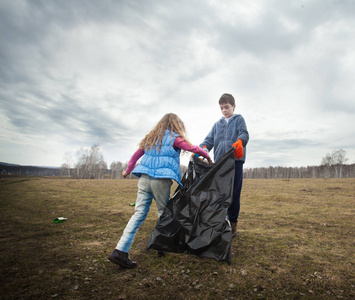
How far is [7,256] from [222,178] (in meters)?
3.22

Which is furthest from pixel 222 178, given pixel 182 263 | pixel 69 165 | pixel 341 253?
pixel 69 165

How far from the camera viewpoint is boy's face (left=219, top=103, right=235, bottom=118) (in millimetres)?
3729

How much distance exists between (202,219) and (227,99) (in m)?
2.20

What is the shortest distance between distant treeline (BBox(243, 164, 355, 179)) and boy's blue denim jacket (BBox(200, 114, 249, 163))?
66.8 metres

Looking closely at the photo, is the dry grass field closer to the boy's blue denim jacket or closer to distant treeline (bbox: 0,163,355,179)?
the boy's blue denim jacket

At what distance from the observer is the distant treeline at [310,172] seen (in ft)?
189

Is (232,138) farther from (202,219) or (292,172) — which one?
(292,172)

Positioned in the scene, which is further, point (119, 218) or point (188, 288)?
point (119, 218)

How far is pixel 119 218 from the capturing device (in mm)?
5480

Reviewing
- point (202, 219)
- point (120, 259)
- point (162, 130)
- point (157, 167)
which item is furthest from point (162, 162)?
point (120, 259)

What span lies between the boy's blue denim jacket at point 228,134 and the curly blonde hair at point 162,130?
3.21 ft

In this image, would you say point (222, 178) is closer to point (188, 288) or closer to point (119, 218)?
point (188, 288)

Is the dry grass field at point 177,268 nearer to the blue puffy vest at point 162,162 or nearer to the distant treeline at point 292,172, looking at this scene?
the blue puffy vest at point 162,162

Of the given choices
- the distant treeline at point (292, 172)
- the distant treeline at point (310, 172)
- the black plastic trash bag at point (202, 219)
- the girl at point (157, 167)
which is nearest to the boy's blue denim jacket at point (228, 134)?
the black plastic trash bag at point (202, 219)
